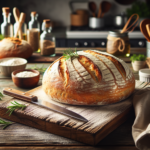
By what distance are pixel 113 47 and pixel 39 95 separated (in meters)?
0.89

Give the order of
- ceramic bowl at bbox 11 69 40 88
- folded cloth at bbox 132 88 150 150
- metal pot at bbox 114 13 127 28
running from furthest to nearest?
metal pot at bbox 114 13 127 28, ceramic bowl at bbox 11 69 40 88, folded cloth at bbox 132 88 150 150

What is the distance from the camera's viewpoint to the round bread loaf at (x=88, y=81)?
3.19 ft

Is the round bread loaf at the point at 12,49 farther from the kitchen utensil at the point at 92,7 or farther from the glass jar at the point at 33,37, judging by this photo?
the kitchen utensil at the point at 92,7

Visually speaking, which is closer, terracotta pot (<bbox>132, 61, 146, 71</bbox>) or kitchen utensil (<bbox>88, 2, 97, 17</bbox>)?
terracotta pot (<bbox>132, 61, 146, 71</bbox>)

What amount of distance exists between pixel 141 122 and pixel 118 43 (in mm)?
1013

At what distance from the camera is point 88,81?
3.19 feet

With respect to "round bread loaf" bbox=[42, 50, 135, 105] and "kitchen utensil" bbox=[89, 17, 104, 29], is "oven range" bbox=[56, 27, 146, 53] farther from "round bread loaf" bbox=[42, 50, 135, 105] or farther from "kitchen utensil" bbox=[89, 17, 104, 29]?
"round bread loaf" bbox=[42, 50, 135, 105]

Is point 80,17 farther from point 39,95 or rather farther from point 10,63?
point 39,95

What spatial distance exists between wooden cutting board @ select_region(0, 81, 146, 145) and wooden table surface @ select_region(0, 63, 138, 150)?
0.02 metres

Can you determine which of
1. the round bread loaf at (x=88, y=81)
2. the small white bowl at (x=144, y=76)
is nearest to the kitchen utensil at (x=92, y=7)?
the small white bowl at (x=144, y=76)

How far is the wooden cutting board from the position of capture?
2.66 ft

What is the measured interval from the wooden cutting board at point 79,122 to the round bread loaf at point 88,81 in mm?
38

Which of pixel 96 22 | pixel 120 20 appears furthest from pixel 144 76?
pixel 120 20

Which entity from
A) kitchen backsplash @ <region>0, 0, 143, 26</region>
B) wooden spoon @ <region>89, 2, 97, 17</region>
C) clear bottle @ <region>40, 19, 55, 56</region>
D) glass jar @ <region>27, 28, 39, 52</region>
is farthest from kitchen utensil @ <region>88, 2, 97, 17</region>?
clear bottle @ <region>40, 19, 55, 56</region>
